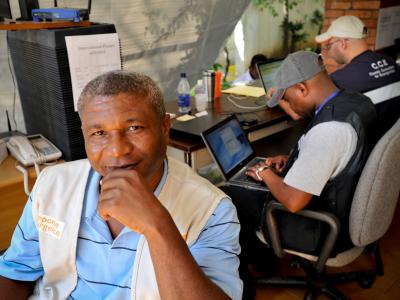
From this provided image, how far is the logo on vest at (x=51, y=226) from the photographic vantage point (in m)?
1.00

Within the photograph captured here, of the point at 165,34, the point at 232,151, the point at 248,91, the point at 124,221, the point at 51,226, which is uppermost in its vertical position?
the point at 165,34

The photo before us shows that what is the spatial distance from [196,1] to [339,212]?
1.59 metres

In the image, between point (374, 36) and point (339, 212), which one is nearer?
point (339, 212)

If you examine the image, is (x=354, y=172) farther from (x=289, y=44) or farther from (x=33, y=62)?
(x=289, y=44)

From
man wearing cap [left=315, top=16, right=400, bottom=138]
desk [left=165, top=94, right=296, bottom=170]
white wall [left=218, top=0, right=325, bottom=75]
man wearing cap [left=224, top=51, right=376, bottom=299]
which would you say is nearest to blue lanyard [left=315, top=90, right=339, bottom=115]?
man wearing cap [left=224, top=51, right=376, bottom=299]

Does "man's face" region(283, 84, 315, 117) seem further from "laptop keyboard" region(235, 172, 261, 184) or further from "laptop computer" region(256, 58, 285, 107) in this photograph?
"laptop computer" region(256, 58, 285, 107)

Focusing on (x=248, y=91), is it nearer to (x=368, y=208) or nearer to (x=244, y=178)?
(x=244, y=178)

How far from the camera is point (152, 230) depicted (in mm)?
789

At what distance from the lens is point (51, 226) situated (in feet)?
3.29

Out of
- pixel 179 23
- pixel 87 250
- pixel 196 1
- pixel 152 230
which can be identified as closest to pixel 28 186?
pixel 87 250

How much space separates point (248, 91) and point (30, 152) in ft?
5.71

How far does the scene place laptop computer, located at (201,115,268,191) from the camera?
1938mm

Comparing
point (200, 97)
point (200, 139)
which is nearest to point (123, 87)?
point (200, 139)

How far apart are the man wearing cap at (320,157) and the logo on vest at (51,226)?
92 centimetres
